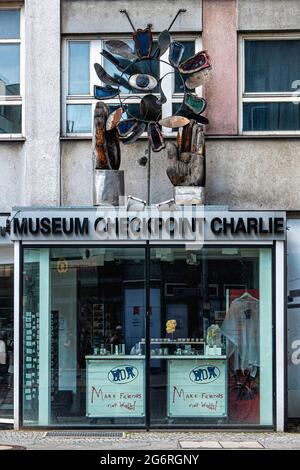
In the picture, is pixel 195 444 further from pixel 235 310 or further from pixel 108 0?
pixel 108 0

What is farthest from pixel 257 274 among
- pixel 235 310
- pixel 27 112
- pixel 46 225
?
pixel 27 112

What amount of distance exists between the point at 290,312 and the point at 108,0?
18.3ft

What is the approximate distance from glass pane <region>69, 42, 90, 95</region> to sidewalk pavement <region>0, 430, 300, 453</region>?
17.4 feet

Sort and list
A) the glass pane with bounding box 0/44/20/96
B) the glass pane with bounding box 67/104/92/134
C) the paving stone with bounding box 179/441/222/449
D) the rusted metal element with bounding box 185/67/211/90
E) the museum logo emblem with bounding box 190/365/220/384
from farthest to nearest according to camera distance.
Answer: the glass pane with bounding box 0/44/20/96 < the glass pane with bounding box 67/104/92/134 < the rusted metal element with bounding box 185/67/211/90 < the museum logo emblem with bounding box 190/365/220/384 < the paving stone with bounding box 179/441/222/449

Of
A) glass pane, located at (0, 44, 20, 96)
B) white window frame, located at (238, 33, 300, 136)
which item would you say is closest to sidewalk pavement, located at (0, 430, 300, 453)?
white window frame, located at (238, 33, 300, 136)

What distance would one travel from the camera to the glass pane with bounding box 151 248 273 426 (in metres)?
14.3

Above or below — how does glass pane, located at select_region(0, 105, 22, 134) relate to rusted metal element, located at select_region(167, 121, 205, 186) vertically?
above

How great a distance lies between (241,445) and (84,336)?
2869 mm

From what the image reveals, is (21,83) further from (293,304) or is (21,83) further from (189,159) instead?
(293,304)

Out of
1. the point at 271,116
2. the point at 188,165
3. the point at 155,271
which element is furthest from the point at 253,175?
the point at 155,271

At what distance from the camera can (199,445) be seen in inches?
516

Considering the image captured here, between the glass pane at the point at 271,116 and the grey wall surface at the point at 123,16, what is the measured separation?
152 cm

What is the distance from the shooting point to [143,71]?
15.3 metres

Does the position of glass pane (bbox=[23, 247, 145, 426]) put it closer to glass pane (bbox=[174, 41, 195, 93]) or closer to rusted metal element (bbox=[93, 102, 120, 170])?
rusted metal element (bbox=[93, 102, 120, 170])
